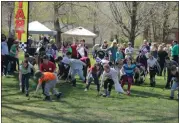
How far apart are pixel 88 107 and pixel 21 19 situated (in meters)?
4.40

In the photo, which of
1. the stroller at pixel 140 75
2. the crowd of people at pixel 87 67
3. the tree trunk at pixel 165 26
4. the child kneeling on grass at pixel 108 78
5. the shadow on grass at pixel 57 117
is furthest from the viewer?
the tree trunk at pixel 165 26

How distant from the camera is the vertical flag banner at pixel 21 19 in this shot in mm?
13375

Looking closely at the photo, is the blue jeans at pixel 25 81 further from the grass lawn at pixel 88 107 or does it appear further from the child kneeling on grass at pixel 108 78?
the child kneeling on grass at pixel 108 78

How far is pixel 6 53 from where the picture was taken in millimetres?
16312

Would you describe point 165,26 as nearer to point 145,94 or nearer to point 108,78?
point 145,94

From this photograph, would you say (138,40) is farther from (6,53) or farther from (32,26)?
(6,53)

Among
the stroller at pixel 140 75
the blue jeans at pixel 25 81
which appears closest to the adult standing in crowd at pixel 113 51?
the stroller at pixel 140 75

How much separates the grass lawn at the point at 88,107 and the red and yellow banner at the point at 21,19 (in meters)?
1.89

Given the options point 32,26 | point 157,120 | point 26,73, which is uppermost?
point 32,26

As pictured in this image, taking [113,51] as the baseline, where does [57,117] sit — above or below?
below

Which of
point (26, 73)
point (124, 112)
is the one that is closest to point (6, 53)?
point (26, 73)

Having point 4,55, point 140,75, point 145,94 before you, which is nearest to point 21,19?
point 4,55

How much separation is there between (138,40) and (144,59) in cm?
4360

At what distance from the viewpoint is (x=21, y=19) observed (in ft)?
44.5
